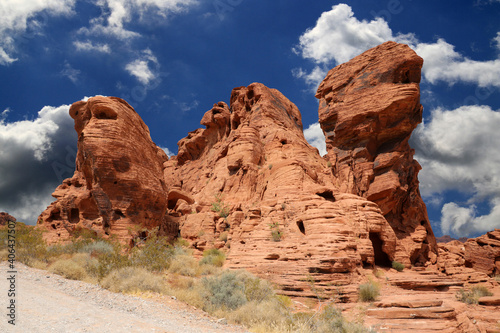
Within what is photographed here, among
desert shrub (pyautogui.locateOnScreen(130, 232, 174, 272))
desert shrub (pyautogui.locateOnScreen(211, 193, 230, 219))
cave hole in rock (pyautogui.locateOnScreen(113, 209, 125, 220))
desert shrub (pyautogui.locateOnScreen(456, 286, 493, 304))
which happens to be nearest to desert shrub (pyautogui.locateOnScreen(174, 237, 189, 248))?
desert shrub (pyautogui.locateOnScreen(211, 193, 230, 219))

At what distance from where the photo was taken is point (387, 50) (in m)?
30.9

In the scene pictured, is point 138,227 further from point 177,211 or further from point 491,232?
point 491,232

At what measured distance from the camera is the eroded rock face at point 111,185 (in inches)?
750

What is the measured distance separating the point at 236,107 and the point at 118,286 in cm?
3210

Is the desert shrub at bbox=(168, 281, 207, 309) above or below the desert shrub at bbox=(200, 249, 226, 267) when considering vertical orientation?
below

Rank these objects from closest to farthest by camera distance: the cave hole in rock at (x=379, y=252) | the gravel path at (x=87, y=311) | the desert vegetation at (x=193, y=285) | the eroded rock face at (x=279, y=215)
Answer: the gravel path at (x=87, y=311) < the desert vegetation at (x=193, y=285) < the eroded rock face at (x=279, y=215) < the cave hole in rock at (x=379, y=252)

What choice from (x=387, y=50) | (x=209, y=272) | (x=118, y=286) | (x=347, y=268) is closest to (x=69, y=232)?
(x=209, y=272)

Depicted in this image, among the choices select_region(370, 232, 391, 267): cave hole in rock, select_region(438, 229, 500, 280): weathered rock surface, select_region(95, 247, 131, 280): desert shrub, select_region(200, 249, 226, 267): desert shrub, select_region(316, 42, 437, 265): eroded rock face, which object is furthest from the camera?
select_region(316, 42, 437, 265): eroded rock face

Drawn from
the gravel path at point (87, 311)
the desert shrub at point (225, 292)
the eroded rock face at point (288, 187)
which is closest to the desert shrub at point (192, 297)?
the desert shrub at point (225, 292)

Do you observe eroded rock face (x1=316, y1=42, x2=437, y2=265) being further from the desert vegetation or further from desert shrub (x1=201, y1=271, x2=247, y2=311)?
desert shrub (x1=201, y1=271, x2=247, y2=311)

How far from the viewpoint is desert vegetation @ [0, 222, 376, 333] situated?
27.3 feet

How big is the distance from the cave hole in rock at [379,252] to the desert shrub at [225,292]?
9720mm

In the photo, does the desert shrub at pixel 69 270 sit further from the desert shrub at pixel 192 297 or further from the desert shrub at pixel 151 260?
the desert shrub at pixel 192 297

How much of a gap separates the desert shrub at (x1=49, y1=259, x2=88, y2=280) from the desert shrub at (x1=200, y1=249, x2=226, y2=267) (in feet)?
23.3
